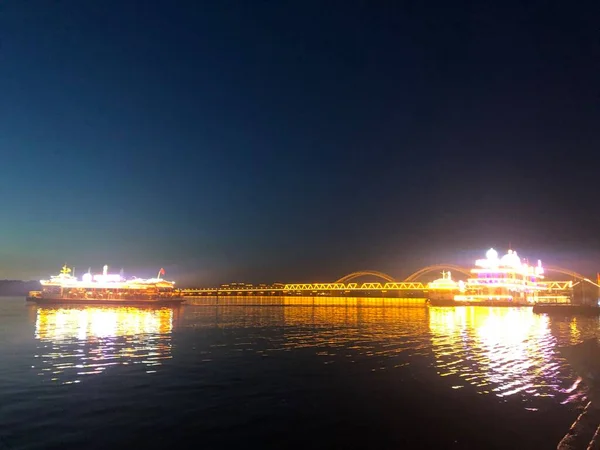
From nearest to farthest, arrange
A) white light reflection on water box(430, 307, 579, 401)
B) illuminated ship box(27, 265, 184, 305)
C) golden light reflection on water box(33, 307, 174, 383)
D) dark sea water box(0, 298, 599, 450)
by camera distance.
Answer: dark sea water box(0, 298, 599, 450) < white light reflection on water box(430, 307, 579, 401) < golden light reflection on water box(33, 307, 174, 383) < illuminated ship box(27, 265, 184, 305)

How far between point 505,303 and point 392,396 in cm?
18310

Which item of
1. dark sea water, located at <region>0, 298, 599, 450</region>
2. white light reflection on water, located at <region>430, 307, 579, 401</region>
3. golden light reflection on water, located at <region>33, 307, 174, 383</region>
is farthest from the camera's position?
golden light reflection on water, located at <region>33, 307, 174, 383</region>

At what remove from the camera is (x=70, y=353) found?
33719 mm

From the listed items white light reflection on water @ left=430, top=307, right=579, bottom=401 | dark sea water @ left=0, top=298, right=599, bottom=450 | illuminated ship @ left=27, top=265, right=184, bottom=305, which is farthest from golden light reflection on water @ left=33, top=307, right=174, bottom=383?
illuminated ship @ left=27, top=265, right=184, bottom=305

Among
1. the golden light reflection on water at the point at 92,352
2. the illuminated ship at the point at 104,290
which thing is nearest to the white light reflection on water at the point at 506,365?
the golden light reflection on water at the point at 92,352

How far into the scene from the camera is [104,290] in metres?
152

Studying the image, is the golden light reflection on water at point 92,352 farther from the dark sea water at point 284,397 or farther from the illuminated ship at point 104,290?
the illuminated ship at point 104,290

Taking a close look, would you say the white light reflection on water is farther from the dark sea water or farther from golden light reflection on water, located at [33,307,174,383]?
golden light reflection on water, located at [33,307,174,383]

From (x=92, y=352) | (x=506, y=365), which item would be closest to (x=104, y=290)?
(x=92, y=352)

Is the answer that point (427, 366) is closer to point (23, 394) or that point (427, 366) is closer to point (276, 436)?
point (276, 436)

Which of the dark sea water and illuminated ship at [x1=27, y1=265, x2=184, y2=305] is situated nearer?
the dark sea water

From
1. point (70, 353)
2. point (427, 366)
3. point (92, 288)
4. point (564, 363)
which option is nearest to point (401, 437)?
point (427, 366)

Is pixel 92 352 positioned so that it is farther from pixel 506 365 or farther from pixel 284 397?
pixel 506 365

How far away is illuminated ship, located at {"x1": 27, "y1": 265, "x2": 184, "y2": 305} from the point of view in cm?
14538
